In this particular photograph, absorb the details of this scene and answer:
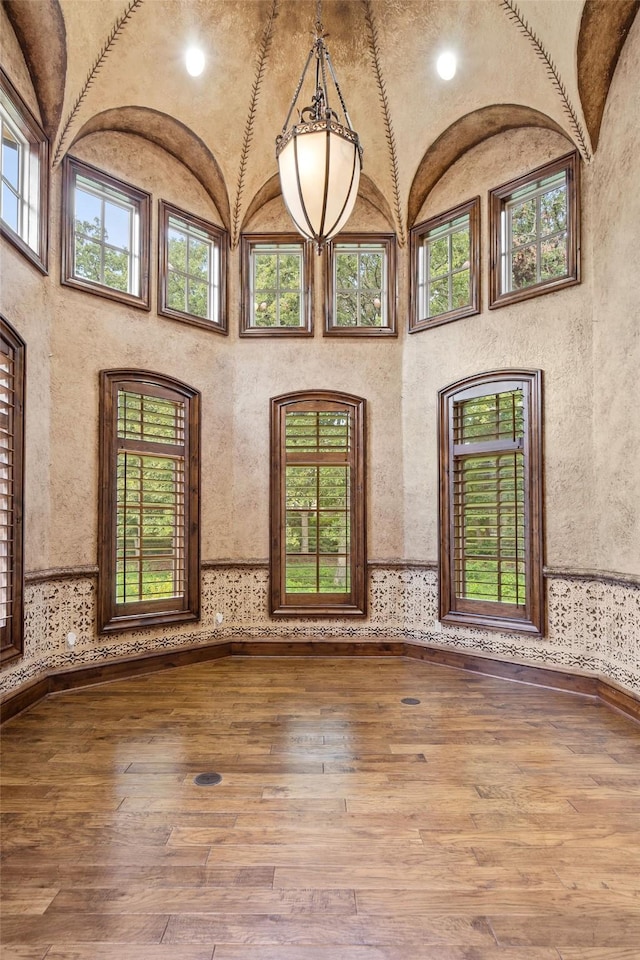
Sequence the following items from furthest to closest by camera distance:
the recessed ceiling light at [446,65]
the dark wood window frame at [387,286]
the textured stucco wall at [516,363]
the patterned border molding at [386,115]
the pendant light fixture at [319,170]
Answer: the dark wood window frame at [387,286] → the patterned border molding at [386,115] → the recessed ceiling light at [446,65] → the textured stucco wall at [516,363] → the pendant light fixture at [319,170]

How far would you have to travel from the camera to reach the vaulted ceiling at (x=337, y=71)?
4.34 m

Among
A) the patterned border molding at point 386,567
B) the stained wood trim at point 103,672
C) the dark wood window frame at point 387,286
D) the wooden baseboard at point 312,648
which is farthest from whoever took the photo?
the dark wood window frame at point 387,286

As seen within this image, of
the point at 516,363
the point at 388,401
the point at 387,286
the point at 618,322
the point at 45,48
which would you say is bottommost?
Answer: the point at 388,401

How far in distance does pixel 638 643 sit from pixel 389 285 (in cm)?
415

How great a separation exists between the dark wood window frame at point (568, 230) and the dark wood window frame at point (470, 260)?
0.15 m

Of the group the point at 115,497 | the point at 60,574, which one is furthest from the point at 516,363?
the point at 60,574

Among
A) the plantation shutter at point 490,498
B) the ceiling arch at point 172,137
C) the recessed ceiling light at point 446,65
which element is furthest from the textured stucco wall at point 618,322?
the ceiling arch at point 172,137

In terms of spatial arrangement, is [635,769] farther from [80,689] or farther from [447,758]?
[80,689]

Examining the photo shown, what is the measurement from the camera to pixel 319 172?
3307 millimetres

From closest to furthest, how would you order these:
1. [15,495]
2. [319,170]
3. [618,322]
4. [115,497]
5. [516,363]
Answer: [319,170]
[15,495]
[618,322]
[115,497]
[516,363]

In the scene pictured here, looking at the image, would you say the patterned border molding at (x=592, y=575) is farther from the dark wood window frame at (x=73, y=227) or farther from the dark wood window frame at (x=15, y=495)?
the dark wood window frame at (x=73, y=227)

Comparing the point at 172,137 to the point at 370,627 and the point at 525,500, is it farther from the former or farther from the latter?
the point at 370,627

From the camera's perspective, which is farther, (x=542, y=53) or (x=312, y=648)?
(x=312, y=648)

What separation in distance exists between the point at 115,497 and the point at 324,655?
2617 mm
